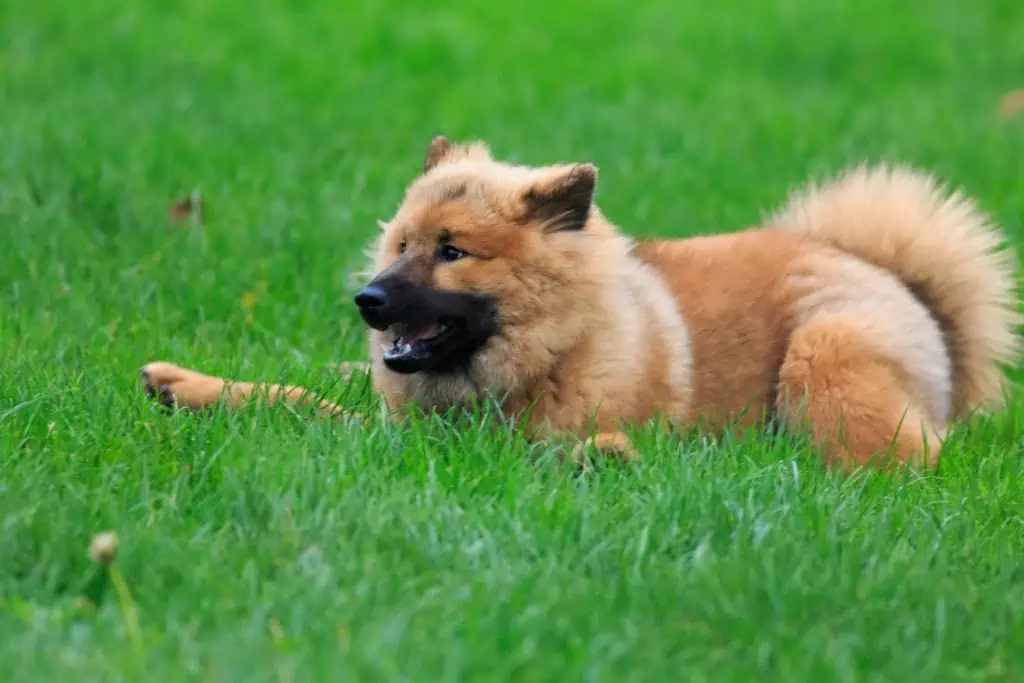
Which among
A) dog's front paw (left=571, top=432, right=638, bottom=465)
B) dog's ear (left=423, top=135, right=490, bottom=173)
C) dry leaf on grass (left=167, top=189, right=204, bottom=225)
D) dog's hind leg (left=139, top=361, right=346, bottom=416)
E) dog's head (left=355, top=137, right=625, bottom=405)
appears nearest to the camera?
dog's front paw (left=571, top=432, right=638, bottom=465)

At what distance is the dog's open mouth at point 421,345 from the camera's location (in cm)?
456

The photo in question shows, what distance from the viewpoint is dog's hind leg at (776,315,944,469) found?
477cm

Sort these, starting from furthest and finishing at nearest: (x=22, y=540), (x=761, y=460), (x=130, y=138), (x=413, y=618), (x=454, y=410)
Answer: (x=130, y=138) < (x=454, y=410) < (x=761, y=460) < (x=22, y=540) < (x=413, y=618)

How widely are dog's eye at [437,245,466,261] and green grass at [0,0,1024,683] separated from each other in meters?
0.56

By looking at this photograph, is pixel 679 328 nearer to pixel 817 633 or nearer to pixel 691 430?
pixel 691 430

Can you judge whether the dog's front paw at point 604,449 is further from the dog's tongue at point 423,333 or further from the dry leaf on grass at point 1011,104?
the dry leaf on grass at point 1011,104

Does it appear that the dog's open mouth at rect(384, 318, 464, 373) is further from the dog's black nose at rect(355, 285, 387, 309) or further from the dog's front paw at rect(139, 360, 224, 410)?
the dog's front paw at rect(139, 360, 224, 410)

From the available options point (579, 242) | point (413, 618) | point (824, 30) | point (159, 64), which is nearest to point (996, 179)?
A: point (824, 30)

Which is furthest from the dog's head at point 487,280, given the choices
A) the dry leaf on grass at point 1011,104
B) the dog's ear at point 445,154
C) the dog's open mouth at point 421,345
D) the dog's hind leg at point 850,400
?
the dry leaf on grass at point 1011,104

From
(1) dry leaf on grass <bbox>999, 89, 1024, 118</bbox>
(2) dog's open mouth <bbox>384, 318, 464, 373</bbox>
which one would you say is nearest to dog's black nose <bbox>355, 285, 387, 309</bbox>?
(2) dog's open mouth <bbox>384, 318, 464, 373</bbox>

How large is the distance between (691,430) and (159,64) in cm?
645

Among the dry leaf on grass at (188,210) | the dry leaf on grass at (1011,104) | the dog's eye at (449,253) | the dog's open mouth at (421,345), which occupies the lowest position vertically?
the dry leaf on grass at (188,210)

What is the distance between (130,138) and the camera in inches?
323

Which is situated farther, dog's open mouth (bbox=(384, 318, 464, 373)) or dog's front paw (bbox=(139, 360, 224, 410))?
dog's front paw (bbox=(139, 360, 224, 410))
